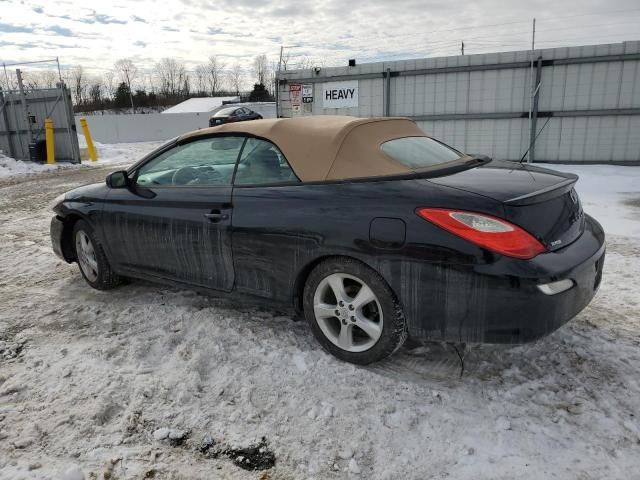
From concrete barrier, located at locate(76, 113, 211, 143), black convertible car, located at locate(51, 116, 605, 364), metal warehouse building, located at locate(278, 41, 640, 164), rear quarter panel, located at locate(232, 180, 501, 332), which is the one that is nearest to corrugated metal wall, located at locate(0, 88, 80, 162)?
metal warehouse building, located at locate(278, 41, 640, 164)

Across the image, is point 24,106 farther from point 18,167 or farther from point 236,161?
point 236,161

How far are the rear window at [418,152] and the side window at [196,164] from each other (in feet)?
3.45

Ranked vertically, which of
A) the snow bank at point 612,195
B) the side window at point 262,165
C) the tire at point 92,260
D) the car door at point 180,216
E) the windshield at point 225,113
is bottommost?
the snow bank at point 612,195

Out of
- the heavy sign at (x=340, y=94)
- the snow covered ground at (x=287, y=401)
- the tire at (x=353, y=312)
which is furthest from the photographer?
the heavy sign at (x=340, y=94)

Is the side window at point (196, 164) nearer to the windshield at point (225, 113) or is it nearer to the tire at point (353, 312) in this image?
the tire at point (353, 312)

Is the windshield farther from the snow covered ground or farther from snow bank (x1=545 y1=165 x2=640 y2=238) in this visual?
the snow covered ground

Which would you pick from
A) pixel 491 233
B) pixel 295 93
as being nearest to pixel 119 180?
pixel 491 233

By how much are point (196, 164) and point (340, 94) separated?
428 inches

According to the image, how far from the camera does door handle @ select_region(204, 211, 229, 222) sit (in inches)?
134

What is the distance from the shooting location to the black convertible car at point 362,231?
2.55 meters

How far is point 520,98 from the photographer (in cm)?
1189

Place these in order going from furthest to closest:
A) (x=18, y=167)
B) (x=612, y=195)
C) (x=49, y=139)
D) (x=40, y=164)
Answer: (x=49, y=139) < (x=40, y=164) < (x=18, y=167) < (x=612, y=195)

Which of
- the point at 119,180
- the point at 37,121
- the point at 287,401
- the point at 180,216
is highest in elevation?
the point at 37,121

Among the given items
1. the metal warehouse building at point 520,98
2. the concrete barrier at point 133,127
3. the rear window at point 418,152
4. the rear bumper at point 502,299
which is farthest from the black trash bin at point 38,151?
the rear bumper at point 502,299
